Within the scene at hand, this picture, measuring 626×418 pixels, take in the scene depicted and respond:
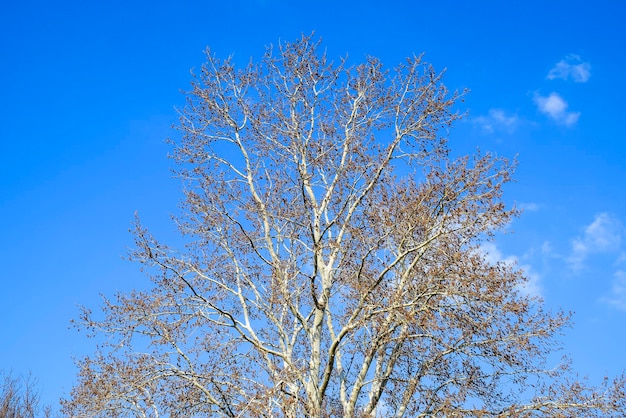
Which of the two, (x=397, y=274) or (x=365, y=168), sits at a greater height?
(x=365, y=168)

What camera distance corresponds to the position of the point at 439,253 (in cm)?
1436

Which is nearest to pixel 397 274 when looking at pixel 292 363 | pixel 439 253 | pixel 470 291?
pixel 439 253

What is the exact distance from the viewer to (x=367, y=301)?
13961 mm

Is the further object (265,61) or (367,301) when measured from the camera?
(265,61)

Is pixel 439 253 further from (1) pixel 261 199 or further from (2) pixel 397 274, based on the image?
(1) pixel 261 199

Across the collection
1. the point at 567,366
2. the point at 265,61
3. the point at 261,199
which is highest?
the point at 265,61

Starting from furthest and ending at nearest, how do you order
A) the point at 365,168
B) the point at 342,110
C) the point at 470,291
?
the point at 342,110 → the point at 365,168 → the point at 470,291

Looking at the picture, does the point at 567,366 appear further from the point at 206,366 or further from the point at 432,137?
the point at 206,366

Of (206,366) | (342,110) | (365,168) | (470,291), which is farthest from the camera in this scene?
(342,110)

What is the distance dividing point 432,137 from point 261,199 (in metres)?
4.37

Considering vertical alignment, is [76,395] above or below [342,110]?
below

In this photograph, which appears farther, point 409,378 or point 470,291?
point 409,378

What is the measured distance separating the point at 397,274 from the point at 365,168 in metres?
2.51

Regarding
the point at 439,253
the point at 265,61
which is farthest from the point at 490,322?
the point at 265,61
